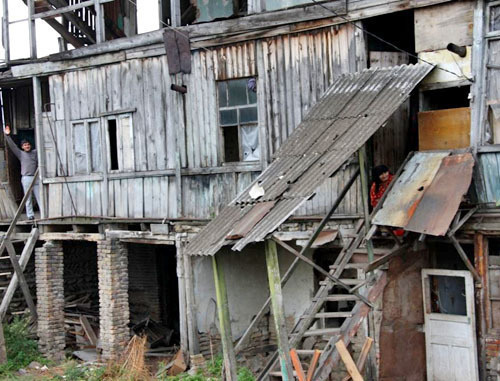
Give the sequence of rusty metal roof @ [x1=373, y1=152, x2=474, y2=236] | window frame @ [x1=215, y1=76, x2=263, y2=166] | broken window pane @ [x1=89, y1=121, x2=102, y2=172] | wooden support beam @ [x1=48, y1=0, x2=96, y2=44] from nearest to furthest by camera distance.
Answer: rusty metal roof @ [x1=373, y1=152, x2=474, y2=236] → window frame @ [x1=215, y1=76, x2=263, y2=166] → broken window pane @ [x1=89, y1=121, x2=102, y2=172] → wooden support beam @ [x1=48, y1=0, x2=96, y2=44]

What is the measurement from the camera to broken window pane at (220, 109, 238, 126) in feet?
48.5

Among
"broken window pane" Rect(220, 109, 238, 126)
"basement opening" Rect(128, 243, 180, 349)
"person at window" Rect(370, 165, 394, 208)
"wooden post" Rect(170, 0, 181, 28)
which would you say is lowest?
"basement opening" Rect(128, 243, 180, 349)

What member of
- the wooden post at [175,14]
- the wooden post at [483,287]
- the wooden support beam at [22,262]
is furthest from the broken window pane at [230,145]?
the wooden support beam at [22,262]

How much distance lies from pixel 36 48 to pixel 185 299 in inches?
266

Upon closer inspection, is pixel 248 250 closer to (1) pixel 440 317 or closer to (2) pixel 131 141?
(2) pixel 131 141

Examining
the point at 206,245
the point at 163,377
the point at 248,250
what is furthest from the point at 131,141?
the point at 206,245

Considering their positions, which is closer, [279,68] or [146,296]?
[279,68]

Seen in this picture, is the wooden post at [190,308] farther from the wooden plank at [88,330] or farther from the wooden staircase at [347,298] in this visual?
the wooden plank at [88,330]

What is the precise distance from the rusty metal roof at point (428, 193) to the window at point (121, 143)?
246 inches

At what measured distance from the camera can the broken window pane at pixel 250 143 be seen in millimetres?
14539

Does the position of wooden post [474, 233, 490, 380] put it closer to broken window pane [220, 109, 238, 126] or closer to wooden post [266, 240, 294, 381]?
wooden post [266, 240, 294, 381]

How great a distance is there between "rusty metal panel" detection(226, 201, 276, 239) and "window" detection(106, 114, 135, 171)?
589cm

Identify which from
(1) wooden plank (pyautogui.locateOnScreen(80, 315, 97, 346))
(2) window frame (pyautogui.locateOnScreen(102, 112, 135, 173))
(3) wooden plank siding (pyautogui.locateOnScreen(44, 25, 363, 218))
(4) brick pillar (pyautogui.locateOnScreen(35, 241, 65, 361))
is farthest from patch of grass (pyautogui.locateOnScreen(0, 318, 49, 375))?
(2) window frame (pyautogui.locateOnScreen(102, 112, 135, 173))

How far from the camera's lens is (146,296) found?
19.8m
